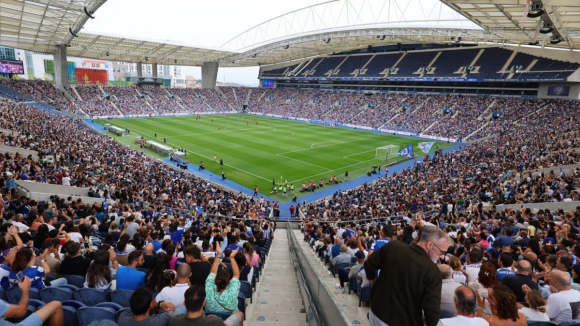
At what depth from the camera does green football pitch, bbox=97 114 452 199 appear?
32531 mm

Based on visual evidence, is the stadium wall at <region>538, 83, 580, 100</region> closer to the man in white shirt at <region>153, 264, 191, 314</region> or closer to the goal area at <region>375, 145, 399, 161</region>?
the goal area at <region>375, 145, 399, 161</region>

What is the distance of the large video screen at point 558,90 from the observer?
156ft

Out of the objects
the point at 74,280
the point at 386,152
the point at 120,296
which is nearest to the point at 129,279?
the point at 120,296

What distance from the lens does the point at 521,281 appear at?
16.0ft

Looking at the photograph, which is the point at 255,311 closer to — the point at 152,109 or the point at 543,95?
the point at 543,95

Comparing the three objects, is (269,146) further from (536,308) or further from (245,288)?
(536,308)

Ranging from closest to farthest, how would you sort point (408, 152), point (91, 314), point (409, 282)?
1. point (409, 282)
2. point (91, 314)
3. point (408, 152)

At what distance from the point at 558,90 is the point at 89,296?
2423 inches

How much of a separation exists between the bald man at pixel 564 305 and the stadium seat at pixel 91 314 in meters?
5.39

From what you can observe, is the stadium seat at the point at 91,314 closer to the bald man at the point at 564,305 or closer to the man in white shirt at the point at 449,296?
the man in white shirt at the point at 449,296

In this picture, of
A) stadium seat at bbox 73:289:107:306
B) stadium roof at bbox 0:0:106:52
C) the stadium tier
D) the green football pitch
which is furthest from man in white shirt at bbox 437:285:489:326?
the stadium tier

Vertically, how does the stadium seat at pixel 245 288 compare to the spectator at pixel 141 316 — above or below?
below

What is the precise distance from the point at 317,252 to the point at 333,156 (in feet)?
92.3

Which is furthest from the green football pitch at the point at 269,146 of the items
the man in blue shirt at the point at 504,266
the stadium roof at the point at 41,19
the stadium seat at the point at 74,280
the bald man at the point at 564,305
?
the bald man at the point at 564,305
